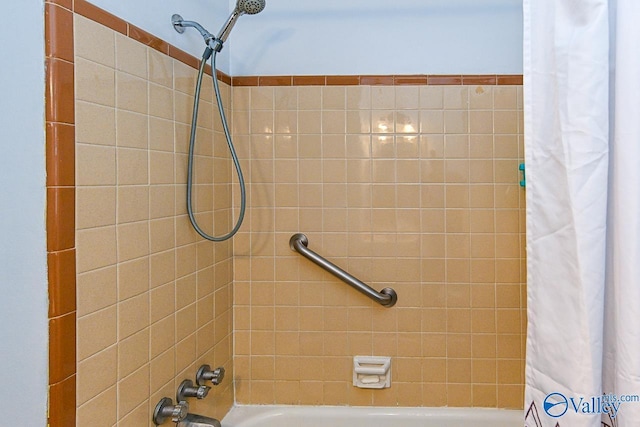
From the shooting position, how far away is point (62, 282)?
0.90m

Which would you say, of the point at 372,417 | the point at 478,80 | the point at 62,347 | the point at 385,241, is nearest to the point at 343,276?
the point at 385,241

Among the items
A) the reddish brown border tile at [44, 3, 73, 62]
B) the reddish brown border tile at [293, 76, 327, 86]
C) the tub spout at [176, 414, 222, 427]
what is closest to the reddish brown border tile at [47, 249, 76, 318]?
the reddish brown border tile at [44, 3, 73, 62]

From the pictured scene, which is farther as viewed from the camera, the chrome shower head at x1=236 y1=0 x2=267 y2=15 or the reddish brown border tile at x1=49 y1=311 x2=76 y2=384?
the chrome shower head at x1=236 y1=0 x2=267 y2=15

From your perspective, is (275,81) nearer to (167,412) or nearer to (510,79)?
(510,79)

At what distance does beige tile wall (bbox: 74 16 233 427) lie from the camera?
978mm

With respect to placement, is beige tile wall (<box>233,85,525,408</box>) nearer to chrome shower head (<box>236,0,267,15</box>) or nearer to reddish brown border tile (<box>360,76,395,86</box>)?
reddish brown border tile (<box>360,76,395,86</box>)

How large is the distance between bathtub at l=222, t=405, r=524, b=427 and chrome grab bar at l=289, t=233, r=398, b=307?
16.3 inches

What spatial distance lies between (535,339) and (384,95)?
43.9 inches

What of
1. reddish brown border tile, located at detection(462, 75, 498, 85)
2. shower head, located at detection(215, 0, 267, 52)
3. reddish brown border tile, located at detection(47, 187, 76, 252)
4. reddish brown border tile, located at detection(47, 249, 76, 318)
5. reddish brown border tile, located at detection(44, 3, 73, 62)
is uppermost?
shower head, located at detection(215, 0, 267, 52)

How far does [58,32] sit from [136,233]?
18.6 inches

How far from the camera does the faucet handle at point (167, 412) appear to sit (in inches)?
48.8

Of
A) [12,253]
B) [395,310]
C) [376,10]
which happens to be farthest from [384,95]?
[12,253]

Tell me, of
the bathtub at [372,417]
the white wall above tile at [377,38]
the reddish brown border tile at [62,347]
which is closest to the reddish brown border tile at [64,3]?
the reddish brown border tile at [62,347]

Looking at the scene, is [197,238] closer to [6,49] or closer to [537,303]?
[6,49]
